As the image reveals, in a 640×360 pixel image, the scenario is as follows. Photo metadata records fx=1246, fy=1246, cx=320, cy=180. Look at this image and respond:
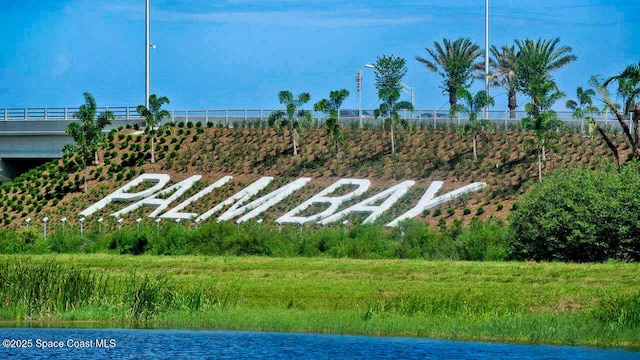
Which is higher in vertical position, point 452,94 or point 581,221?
point 452,94

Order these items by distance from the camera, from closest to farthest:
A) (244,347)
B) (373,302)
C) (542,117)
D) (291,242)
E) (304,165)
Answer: (244,347)
(373,302)
(291,242)
(542,117)
(304,165)

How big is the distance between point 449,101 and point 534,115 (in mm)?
24005

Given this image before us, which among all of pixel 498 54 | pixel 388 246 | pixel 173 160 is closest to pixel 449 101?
pixel 498 54

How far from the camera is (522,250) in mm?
54969

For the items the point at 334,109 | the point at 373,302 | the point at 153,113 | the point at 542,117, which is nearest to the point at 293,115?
the point at 334,109

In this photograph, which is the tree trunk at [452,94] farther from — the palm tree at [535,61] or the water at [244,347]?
the water at [244,347]

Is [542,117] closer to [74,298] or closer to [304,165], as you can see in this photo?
[304,165]

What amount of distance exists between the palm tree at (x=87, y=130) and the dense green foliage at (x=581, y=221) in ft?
166

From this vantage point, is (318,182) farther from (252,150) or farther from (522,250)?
(522,250)

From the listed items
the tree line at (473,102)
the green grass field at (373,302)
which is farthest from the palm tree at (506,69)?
the green grass field at (373,302)

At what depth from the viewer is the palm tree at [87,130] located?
9819cm

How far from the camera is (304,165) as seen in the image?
92.2 m

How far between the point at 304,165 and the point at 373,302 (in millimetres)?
50665

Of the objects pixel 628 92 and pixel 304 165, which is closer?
pixel 628 92
